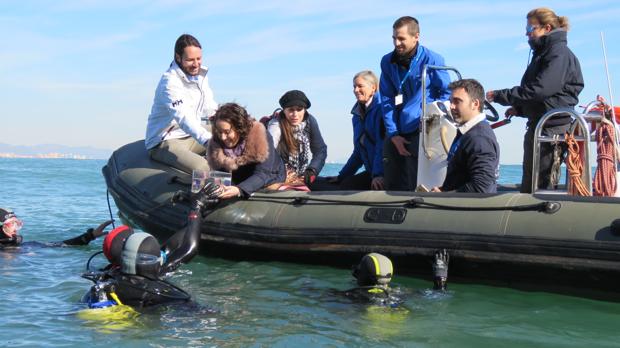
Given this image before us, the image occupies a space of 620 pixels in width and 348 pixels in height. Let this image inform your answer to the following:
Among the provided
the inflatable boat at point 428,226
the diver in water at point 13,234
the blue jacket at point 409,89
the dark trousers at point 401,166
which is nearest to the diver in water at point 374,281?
the inflatable boat at point 428,226

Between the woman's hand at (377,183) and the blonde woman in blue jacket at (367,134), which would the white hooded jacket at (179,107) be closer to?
the blonde woman in blue jacket at (367,134)

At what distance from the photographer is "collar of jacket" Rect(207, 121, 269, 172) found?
6.30m

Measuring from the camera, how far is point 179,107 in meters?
6.95

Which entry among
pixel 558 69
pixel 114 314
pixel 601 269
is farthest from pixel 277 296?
pixel 558 69

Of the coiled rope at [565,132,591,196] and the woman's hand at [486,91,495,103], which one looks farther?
the woman's hand at [486,91,495,103]

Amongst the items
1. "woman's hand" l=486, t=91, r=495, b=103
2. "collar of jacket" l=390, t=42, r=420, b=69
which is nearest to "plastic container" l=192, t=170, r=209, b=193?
"collar of jacket" l=390, t=42, r=420, b=69

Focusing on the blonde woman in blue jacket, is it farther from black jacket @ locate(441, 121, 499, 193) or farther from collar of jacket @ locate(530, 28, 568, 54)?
collar of jacket @ locate(530, 28, 568, 54)

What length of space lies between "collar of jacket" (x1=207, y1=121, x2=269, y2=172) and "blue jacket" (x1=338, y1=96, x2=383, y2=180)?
1046 millimetres

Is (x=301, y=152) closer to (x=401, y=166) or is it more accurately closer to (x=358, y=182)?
(x=358, y=182)

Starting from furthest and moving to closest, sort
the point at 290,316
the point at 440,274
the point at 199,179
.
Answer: the point at 199,179 → the point at 440,274 → the point at 290,316

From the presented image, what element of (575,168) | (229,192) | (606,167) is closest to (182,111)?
(229,192)

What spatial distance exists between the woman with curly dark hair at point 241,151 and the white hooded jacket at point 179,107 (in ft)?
1.55

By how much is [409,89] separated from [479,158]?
1.26m

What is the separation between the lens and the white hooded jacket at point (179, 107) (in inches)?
273
